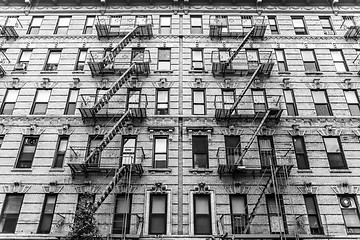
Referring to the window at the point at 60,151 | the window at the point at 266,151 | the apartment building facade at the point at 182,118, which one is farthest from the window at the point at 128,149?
the window at the point at 266,151

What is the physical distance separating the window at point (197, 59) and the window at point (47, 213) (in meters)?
11.0

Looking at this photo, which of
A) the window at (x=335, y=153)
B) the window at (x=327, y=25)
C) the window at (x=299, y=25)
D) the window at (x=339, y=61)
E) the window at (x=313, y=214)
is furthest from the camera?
the window at (x=299, y=25)

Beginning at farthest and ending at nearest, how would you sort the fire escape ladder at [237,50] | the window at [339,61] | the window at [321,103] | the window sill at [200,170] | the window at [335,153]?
1. the window at [339,61]
2. the fire escape ladder at [237,50]
3. the window at [321,103]
4. the window at [335,153]
5. the window sill at [200,170]

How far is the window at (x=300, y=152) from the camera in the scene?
1809 centimetres

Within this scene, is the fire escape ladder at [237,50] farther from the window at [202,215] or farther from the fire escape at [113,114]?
the window at [202,215]

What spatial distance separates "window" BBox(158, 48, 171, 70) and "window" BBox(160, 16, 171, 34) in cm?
167

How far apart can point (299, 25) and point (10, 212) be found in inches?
822

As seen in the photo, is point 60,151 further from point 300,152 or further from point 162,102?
point 300,152

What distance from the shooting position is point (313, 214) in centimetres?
1675

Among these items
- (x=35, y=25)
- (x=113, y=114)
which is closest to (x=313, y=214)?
(x=113, y=114)

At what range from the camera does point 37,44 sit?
22.3 metres

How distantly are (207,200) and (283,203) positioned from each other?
3738mm

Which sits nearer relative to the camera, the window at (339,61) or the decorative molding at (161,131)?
the decorative molding at (161,131)

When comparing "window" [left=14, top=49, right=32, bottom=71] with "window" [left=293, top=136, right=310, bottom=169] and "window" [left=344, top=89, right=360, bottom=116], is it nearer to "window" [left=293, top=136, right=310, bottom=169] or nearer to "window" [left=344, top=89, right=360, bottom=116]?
"window" [left=293, top=136, right=310, bottom=169]
